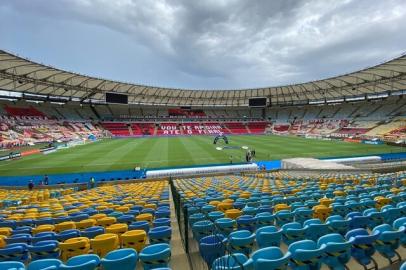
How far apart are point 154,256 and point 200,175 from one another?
22.0 m

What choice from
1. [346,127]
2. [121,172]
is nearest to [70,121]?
[121,172]

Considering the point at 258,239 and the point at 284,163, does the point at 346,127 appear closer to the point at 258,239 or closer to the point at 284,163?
the point at 284,163

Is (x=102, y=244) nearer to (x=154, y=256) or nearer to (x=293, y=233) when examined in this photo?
(x=154, y=256)

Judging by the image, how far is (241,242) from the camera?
175 inches

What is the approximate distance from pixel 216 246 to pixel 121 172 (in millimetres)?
24106

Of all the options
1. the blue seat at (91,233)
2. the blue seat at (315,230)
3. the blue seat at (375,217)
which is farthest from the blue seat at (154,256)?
the blue seat at (375,217)

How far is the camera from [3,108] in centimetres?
5653

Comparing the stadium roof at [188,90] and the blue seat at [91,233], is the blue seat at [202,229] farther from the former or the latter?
the stadium roof at [188,90]

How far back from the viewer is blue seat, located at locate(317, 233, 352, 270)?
12.3ft

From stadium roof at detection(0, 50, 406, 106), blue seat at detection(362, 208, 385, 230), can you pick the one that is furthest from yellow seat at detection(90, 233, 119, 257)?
stadium roof at detection(0, 50, 406, 106)

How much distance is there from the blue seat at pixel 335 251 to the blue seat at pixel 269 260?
0.74 meters

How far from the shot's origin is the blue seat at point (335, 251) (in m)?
3.75

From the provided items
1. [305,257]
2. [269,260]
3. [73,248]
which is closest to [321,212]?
[305,257]

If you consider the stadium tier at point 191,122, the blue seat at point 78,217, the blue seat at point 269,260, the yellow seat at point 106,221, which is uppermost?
the stadium tier at point 191,122
